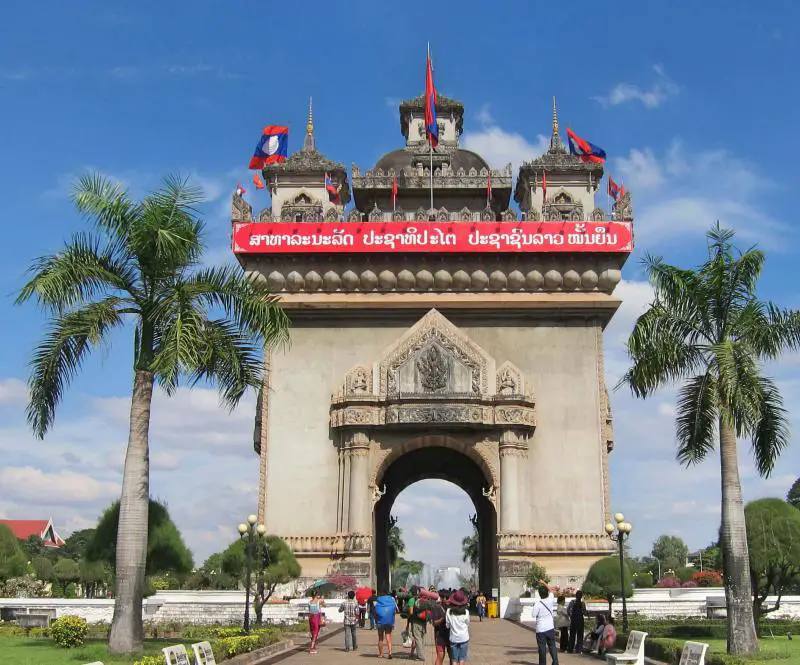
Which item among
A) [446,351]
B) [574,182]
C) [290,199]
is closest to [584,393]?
[446,351]

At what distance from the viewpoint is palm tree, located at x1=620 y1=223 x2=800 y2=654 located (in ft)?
65.3

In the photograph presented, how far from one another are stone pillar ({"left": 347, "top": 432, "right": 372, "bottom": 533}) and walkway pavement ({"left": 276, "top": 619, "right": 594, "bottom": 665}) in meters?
8.12

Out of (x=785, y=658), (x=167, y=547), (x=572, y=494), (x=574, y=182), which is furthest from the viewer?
(x=574, y=182)

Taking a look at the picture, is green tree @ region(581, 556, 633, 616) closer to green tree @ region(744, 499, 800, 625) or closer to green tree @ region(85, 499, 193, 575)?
green tree @ region(744, 499, 800, 625)

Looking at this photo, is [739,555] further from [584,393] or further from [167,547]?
[584,393]

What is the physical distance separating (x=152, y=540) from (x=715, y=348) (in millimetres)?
13116

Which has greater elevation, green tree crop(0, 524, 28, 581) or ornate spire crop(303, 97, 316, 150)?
ornate spire crop(303, 97, 316, 150)

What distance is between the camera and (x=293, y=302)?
Result: 1500 inches

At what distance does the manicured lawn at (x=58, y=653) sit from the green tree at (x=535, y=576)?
54.5ft

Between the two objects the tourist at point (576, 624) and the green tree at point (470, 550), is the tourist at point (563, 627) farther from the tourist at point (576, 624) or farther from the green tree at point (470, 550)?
the green tree at point (470, 550)

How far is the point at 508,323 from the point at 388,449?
698cm


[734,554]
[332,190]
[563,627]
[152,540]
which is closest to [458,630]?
[734,554]

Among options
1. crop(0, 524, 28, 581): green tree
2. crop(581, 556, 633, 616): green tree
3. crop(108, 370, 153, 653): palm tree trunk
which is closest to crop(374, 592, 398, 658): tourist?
crop(108, 370, 153, 653): palm tree trunk

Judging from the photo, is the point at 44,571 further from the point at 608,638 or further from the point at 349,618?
the point at 608,638
